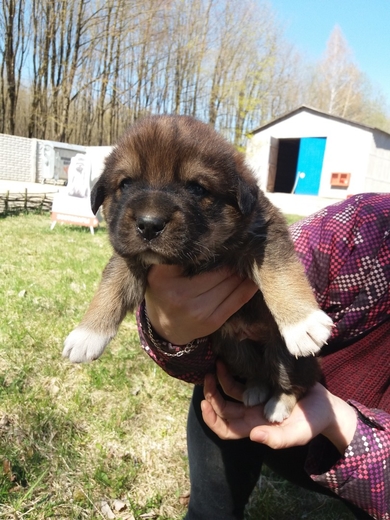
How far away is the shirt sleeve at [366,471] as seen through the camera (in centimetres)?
168

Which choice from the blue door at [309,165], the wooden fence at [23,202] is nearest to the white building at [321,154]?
the blue door at [309,165]

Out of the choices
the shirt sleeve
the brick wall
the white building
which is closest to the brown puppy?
the shirt sleeve

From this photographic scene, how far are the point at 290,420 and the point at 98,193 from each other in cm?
130

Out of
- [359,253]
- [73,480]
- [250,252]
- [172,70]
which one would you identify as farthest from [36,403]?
[172,70]

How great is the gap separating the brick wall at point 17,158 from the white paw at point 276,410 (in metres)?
24.5

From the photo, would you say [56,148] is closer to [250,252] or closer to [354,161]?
[354,161]

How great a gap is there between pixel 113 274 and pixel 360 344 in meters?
1.19

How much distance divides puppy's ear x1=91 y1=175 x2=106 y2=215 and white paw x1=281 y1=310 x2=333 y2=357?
1013mm

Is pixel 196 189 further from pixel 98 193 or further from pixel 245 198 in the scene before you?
pixel 98 193

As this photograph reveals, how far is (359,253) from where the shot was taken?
196 cm

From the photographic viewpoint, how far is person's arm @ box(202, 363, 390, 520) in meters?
1.69

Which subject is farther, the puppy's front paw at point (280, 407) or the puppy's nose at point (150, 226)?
the puppy's front paw at point (280, 407)

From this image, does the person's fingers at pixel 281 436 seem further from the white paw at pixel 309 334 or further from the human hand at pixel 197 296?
the human hand at pixel 197 296

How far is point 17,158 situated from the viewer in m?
24.2
